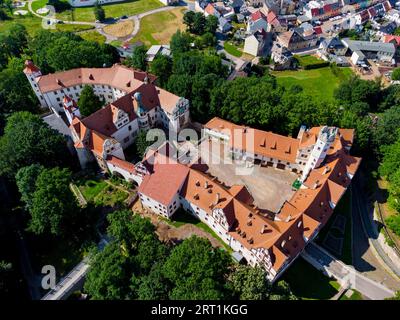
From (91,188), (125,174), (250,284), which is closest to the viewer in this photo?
(250,284)

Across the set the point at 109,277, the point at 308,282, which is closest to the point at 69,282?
the point at 109,277

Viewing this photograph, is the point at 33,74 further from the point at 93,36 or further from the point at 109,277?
the point at 93,36

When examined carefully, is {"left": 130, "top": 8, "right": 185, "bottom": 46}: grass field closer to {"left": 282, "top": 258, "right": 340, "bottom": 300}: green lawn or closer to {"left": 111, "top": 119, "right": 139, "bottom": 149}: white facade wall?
{"left": 111, "top": 119, "right": 139, "bottom": 149}: white facade wall

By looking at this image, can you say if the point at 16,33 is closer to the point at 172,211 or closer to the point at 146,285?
the point at 172,211

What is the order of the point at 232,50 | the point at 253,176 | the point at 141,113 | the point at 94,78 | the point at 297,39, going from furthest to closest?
the point at 297,39 → the point at 232,50 → the point at 94,78 → the point at 141,113 → the point at 253,176

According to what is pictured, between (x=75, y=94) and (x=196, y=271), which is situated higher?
(x=75, y=94)

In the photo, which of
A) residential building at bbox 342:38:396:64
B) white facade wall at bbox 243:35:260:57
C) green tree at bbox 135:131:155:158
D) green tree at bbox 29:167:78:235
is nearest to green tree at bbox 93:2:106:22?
white facade wall at bbox 243:35:260:57

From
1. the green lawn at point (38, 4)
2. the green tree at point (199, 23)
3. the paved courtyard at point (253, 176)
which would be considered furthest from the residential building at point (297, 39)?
the green lawn at point (38, 4)

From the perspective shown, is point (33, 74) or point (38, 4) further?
point (38, 4)
